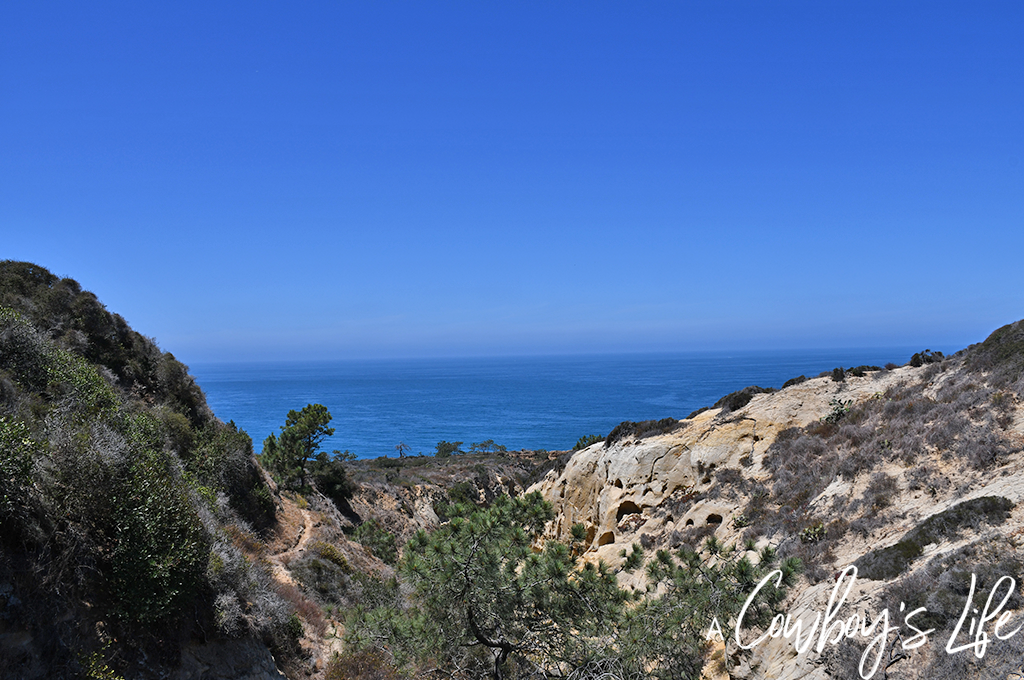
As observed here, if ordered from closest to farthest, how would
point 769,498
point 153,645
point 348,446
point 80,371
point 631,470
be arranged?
point 153,645
point 80,371
point 769,498
point 631,470
point 348,446

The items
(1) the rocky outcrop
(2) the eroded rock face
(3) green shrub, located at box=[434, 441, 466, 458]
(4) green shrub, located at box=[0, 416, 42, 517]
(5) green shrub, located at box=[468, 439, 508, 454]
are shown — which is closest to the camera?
(4) green shrub, located at box=[0, 416, 42, 517]

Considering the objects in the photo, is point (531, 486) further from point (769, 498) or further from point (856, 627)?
point (856, 627)

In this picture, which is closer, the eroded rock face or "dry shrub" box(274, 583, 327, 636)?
"dry shrub" box(274, 583, 327, 636)

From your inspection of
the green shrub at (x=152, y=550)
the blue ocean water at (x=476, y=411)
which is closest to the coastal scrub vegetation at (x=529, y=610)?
the green shrub at (x=152, y=550)

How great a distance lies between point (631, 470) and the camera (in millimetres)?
20438

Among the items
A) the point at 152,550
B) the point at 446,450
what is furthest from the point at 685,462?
the point at 446,450

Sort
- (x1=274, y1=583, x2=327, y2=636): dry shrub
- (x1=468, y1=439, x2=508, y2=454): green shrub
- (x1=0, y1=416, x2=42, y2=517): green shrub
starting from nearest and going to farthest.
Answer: (x1=0, y1=416, x2=42, y2=517): green shrub, (x1=274, y1=583, x2=327, y2=636): dry shrub, (x1=468, y1=439, x2=508, y2=454): green shrub

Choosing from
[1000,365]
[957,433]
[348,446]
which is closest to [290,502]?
[957,433]

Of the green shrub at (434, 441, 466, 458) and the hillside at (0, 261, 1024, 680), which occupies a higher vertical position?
the hillside at (0, 261, 1024, 680)

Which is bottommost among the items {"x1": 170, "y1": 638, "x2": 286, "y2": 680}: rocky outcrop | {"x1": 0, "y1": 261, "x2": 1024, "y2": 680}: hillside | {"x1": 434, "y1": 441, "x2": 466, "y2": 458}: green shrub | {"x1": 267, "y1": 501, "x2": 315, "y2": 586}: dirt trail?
{"x1": 434, "y1": 441, "x2": 466, "y2": 458}: green shrub

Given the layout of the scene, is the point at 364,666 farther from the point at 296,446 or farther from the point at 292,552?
the point at 296,446

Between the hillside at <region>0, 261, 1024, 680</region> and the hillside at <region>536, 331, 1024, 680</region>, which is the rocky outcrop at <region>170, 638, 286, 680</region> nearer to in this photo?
the hillside at <region>0, 261, 1024, 680</region>

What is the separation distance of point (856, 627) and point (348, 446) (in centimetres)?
8892

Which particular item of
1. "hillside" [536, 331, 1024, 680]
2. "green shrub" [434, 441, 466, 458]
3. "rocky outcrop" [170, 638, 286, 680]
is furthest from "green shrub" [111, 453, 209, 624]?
"green shrub" [434, 441, 466, 458]
